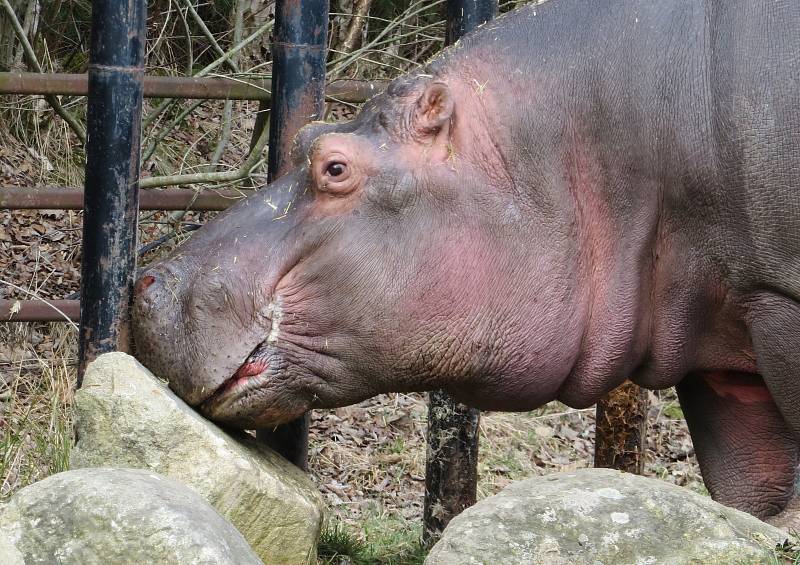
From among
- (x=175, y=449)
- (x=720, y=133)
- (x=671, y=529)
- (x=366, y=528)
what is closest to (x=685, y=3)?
(x=720, y=133)

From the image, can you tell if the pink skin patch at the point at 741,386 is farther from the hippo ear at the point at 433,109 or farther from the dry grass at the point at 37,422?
the dry grass at the point at 37,422

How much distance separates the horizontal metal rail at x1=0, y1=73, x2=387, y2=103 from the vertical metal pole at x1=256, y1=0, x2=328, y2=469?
1086 mm

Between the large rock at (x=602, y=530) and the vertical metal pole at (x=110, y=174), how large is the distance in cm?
175

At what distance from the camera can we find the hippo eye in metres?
4.19

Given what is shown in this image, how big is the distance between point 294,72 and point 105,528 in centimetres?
247

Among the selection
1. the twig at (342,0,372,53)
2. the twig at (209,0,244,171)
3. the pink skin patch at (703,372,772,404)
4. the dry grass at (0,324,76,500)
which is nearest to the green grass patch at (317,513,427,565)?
the dry grass at (0,324,76,500)

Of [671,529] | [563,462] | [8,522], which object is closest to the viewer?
[8,522]

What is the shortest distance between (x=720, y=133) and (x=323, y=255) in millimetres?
1362

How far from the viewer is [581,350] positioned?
14.3 feet

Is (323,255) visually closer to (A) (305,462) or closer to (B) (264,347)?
(B) (264,347)

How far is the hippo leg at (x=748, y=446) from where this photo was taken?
4.66m

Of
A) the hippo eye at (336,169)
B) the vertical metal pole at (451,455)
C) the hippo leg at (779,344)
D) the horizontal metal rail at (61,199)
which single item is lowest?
the vertical metal pole at (451,455)

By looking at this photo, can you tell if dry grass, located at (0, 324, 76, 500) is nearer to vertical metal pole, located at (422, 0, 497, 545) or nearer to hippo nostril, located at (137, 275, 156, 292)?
hippo nostril, located at (137, 275, 156, 292)

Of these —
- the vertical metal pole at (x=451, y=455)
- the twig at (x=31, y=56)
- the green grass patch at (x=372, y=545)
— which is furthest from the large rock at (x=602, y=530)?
the twig at (x=31, y=56)
